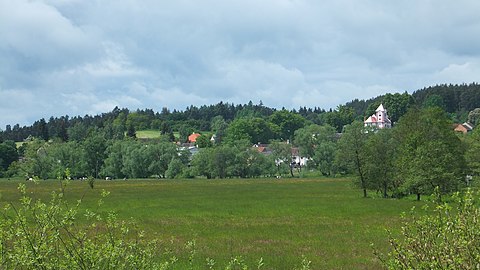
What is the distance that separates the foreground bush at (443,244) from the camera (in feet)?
→ 22.7

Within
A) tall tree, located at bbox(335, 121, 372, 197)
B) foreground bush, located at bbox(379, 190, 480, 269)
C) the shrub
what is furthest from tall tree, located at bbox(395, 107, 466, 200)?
the shrub

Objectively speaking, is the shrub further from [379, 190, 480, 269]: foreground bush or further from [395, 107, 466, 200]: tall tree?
[395, 107, 466, 200]: tall tree

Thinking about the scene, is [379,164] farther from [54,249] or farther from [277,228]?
[54,249]

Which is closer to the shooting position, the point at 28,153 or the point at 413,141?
the point at 413,141

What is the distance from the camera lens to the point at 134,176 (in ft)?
454

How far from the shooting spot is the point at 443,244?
23.7 feet

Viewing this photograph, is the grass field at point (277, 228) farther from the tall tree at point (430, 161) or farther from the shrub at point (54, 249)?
the shrub at point (54, 249)

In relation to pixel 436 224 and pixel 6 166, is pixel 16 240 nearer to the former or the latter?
pixel 436 224

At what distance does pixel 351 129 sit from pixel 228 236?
35.5m

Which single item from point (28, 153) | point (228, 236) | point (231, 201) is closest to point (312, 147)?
point (28, 153)

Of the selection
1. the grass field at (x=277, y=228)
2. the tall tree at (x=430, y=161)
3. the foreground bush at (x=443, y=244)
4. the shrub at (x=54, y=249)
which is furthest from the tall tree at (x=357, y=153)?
the shrub at (x=54, y=249)

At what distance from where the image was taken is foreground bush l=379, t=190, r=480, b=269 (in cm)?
691

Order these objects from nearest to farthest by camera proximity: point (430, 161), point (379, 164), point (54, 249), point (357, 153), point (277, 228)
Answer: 1. point (54, 249)
2. point (277, 228)
3. point (430, 161)
4. point (379, 164)
5. point (357, 153)

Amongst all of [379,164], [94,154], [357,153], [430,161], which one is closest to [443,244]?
[430,161]
